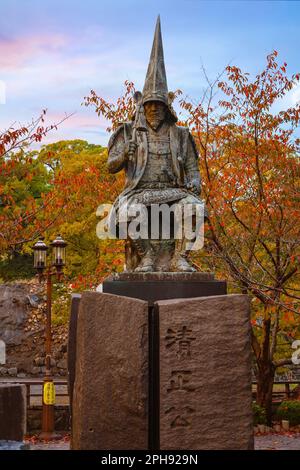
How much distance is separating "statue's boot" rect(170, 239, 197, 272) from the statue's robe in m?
0.52

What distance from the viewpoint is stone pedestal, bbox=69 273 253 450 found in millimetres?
5680

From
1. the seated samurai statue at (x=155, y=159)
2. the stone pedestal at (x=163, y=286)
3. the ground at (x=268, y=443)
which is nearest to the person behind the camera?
the stone pedestal at (x=163, y=286)

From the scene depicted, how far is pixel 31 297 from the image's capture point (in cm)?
2959

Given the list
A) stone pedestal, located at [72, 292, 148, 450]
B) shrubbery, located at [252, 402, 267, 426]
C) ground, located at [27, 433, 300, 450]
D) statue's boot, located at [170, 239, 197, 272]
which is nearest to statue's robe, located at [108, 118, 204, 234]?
statue's boot, located at [170, 239, 197, 272]

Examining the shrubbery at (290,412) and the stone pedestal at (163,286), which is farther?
the shrubbery at (290,412)

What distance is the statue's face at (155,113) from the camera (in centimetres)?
780

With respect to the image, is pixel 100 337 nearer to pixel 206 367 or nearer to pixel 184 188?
pixel 206 367

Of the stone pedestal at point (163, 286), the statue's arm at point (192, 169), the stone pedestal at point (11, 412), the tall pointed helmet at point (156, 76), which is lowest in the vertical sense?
the stone pedestal at point (11, 412)

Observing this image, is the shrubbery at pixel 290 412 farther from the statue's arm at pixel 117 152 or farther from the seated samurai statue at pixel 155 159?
the statue's arm at pixel 117 152

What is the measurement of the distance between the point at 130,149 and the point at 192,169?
0.85m

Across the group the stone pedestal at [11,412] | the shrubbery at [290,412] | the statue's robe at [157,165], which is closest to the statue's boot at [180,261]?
the statue's robe at [157,165]

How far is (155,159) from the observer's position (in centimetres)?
782

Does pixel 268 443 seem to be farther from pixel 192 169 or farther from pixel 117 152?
pixel 117 152

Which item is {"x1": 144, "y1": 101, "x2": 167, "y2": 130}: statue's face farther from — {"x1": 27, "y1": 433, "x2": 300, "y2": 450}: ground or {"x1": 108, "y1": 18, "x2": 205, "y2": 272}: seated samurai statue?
{"x1": 27, "y1": 433, "x2": 300, "y2": 450}: ground
